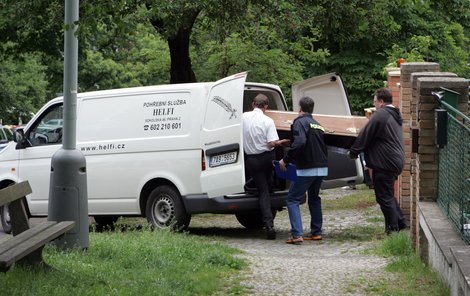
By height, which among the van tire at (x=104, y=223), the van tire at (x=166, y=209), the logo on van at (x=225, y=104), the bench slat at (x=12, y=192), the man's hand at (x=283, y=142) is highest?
the logo on van at (x=225, y=104)

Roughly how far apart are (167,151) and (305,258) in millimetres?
3130

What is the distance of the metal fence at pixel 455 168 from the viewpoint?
7.58 m

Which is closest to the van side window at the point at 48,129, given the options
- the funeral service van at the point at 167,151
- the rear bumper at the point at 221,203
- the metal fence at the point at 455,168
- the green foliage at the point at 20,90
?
the funeral service van at the point at 167,151

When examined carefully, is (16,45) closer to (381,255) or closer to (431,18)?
(431,18)

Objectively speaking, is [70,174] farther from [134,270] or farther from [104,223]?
[104,223]

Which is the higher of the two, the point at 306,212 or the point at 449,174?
the point at 449,174

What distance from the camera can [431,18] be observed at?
3753 centimetres

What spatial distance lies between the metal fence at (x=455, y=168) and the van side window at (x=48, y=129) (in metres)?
7.13

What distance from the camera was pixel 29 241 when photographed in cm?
780

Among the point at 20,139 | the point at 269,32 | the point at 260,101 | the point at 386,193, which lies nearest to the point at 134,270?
the point at 386,193

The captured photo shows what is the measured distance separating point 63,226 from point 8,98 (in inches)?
2119

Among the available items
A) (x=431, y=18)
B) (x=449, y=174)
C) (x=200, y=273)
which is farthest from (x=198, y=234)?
(x=431, y=18)

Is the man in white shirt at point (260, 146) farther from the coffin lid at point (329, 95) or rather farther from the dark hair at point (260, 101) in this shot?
the coffin lid at point (329, 95)

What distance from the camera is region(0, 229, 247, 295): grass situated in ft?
25.3
